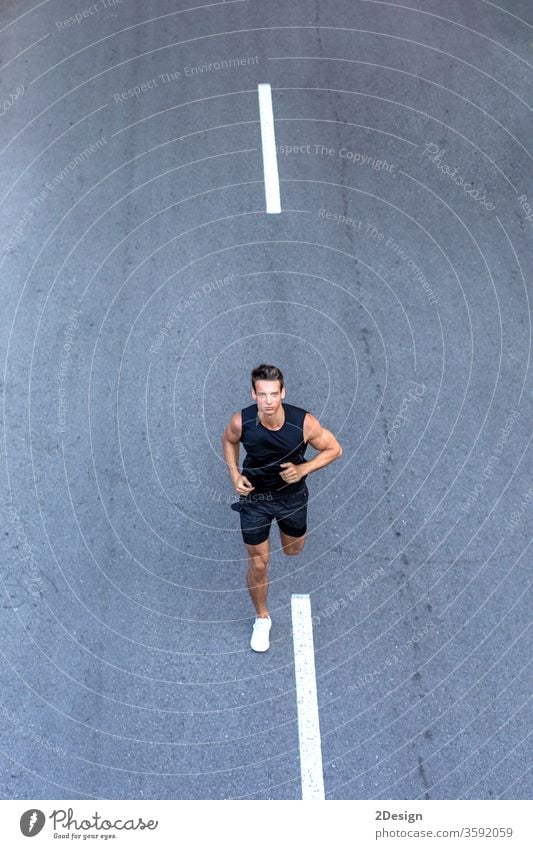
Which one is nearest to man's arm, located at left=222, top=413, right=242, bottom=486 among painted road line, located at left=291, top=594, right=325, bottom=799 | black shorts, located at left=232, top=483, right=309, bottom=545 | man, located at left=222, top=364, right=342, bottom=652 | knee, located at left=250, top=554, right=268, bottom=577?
man, located at left=222, top=364, right=342, bottom=652

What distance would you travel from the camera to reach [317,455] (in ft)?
20.8

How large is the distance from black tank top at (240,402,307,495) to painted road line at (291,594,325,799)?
116 centimetres

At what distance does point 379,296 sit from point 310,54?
4.36m

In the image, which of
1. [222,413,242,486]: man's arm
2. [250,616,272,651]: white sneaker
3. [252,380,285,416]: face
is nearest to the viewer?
[252,380,285,416]: face

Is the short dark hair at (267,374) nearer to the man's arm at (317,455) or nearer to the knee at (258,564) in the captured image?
the man's arm at (317,455)

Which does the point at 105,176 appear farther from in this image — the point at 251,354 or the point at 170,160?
the point at 251,354

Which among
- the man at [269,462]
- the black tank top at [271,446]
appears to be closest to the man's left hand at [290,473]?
the man at [269,462]

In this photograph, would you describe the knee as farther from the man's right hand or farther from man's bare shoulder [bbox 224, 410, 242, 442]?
man's bare shoulder [bbox 224, 410, 242, 442]

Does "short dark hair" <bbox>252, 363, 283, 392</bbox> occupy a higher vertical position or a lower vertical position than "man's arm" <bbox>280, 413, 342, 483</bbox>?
higher

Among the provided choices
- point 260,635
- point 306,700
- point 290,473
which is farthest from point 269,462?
point 306,700

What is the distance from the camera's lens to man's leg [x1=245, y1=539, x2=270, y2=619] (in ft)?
21.0

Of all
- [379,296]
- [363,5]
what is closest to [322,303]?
[379,296]

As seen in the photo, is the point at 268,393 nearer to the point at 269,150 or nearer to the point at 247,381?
the point at 247,381

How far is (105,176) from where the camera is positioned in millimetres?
10273
